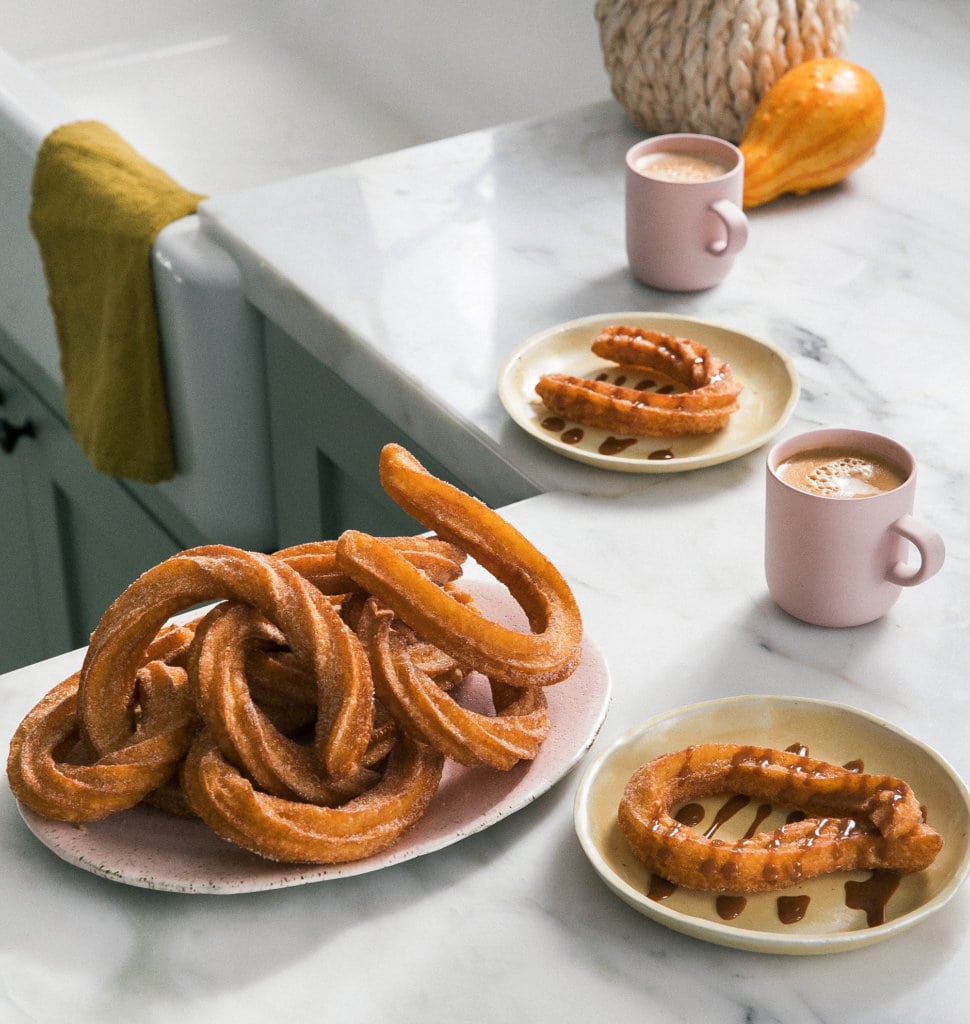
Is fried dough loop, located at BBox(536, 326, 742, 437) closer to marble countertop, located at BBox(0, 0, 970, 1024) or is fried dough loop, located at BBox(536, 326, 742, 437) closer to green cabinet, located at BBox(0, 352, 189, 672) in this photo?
marble countertop, located at BBox(0, 0, 970, 1024)

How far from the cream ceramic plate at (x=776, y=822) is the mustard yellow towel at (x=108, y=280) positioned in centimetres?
86

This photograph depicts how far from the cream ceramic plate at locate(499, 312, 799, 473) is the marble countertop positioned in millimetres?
19

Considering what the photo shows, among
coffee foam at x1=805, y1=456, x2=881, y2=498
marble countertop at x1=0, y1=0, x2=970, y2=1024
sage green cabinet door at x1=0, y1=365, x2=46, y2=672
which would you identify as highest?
coffee foam at x1=805, y1=456, x2=881, y2=498

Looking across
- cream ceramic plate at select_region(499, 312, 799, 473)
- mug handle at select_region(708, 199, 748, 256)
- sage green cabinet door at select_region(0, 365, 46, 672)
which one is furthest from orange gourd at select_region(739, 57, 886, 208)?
sage green cabinet door at select_region(0, 365, 46, 672)

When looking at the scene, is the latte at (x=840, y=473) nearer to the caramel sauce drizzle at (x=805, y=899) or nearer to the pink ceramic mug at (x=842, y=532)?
the pink ceramic mug at (x=842, y=532)

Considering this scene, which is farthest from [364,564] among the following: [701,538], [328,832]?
[701,538]

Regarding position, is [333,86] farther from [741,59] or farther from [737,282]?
[737,282]

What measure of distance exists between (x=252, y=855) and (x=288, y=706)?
0.28 feet

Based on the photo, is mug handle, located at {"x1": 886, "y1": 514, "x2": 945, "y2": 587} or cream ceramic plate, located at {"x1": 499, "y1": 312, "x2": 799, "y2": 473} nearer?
mug handle, located at {"x1": 886, "y1": 514, "x2": 945, "y2": 587}

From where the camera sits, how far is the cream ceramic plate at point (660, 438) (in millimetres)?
1082

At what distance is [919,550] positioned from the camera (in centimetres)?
90

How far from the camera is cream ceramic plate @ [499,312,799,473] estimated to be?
1.08 metres

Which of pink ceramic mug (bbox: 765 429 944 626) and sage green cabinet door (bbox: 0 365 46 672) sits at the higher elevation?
pink ceramic mug (bbox: 765 429 944 626)

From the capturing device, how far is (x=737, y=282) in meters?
1.35
